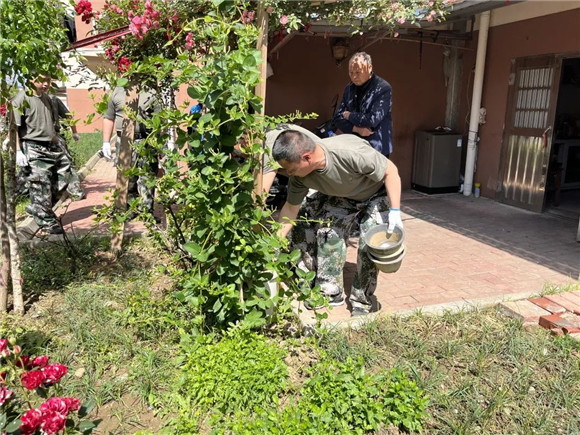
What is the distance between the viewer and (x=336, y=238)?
3672mm

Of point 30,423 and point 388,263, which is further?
point 388,263

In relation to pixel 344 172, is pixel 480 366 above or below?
below

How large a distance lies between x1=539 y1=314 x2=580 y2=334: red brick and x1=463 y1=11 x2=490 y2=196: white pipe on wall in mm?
5287

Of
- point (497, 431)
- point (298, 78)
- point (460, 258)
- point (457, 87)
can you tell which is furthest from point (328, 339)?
point (457, 87)

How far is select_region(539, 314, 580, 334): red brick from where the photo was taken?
305cm

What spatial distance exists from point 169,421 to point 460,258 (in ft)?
12.1

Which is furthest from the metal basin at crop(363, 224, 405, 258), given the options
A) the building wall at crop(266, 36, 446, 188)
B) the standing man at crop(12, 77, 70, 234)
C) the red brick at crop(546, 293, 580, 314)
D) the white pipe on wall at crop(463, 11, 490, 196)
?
the white pipe on wall at crop(463, 11, 490, 196)

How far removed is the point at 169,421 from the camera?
225 cm

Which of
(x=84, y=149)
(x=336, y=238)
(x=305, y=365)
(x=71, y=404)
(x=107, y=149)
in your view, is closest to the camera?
(x=71, y=404)

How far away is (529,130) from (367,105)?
4.10m

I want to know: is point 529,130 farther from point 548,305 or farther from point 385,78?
point 548,305

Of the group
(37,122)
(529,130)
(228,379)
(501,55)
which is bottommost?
(228,379)

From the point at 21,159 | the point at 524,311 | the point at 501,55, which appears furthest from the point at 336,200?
the point at 501,55

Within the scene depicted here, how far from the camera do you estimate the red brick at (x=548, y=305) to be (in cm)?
338
